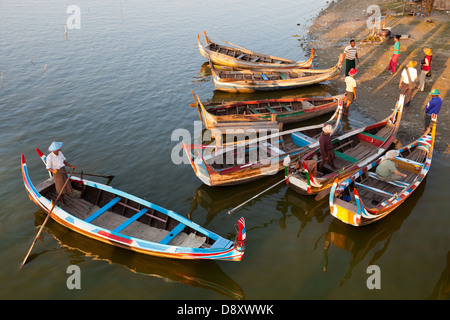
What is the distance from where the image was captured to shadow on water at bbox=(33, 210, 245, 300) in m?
9.13

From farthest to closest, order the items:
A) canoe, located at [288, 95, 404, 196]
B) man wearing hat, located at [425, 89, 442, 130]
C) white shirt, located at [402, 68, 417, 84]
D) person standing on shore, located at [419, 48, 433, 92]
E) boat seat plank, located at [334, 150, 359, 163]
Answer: person standing on shore, located at [419, 48, 433, 92] → white shirt, located at [402, 68, 417, 84] → man wearing hat, located at [425, 89, 442, 130] → boat seat plank, located at [334, 150, 359, 163] → canoe, located at [288, 95, 404, 196]

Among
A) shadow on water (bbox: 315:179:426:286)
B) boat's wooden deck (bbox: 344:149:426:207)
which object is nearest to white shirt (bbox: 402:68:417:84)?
boat's wooden deck (bbox: 344:149:426:207)

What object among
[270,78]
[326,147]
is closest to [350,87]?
[326,147]

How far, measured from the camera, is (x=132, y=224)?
1090cm

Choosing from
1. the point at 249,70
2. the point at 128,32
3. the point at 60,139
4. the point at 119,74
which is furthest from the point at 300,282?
the point at 128,32

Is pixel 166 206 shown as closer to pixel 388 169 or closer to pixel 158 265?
pixel 158 265

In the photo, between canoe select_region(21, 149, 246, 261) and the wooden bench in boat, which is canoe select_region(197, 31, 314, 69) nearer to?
the wooden bench in boat

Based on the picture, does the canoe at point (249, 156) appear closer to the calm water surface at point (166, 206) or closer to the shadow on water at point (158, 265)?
the calm water surface at point (166, 206)

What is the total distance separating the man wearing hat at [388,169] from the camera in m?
11.1

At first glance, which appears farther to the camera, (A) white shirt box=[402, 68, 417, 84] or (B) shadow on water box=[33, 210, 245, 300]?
(A) white shirt box=[402, 68, 417, 84]

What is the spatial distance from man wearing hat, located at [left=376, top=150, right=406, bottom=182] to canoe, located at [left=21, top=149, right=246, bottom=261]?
6.41 meters

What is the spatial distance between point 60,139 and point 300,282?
15296mm

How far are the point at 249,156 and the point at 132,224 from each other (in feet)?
19.3

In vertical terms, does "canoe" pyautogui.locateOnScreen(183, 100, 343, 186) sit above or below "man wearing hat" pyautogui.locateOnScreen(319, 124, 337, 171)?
below
